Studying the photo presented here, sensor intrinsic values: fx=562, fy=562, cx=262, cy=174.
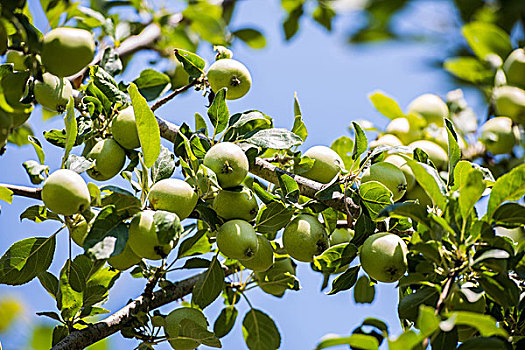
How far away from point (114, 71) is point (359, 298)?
131 centimetres

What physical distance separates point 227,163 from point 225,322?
77cm

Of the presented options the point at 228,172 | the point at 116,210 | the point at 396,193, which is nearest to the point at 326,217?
the point at 396,193

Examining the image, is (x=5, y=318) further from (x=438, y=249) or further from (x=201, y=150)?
(x=438, y=249)

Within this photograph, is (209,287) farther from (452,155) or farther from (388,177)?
(452,155)

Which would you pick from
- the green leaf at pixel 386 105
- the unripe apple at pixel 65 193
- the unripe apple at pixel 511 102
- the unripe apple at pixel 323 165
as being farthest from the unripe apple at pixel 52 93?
the unripe apple at pixel 511 102

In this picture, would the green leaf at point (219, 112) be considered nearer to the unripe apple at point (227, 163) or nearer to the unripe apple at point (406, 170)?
the unripe apple at point (227, 163)

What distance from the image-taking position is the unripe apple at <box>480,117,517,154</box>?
8.23 ft

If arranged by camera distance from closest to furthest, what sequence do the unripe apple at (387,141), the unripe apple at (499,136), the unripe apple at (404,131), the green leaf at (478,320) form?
the green leaf at (478,320), the unripe apple at (387,141), the unripe apple at (404,131), the unripe apple at (499,136)

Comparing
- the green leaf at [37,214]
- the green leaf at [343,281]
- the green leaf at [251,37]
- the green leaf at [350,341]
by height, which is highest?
the green leaf at [251,37]

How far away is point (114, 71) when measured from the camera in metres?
2.05

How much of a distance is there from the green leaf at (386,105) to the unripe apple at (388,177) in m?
0.92

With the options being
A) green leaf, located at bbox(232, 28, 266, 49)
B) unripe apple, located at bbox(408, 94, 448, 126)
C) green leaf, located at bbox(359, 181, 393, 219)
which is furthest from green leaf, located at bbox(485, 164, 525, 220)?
green leaf, located at bbox(232, 28, 266, 49)

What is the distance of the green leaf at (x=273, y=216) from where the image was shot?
1604mm

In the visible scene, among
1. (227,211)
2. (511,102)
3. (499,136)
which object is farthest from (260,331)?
(511,102)
